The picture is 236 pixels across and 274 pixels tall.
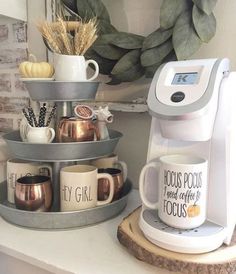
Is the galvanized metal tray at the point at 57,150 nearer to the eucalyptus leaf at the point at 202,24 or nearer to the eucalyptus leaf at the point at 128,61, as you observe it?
the eucalyptus leaf at the point at 128,61

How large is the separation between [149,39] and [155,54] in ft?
0.15

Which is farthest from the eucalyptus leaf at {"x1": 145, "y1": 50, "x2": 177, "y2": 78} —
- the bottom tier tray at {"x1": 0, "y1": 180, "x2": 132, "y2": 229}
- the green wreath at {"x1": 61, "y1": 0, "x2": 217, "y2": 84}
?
the bottom tier tray at {"x1": 0, "y1": 180, "x2": 132, "y2": 229}

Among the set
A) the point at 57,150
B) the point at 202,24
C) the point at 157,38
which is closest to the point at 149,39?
the point at 157,38

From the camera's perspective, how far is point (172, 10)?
0.74 meters

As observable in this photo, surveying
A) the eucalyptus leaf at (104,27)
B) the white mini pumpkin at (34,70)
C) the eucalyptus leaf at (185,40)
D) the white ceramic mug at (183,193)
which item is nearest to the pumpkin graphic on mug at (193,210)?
the white ceramic mug at (183,193)

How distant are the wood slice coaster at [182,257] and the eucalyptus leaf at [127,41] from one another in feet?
1.60

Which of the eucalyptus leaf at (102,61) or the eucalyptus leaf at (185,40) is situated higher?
the eucalyptus leaf at (185,40)

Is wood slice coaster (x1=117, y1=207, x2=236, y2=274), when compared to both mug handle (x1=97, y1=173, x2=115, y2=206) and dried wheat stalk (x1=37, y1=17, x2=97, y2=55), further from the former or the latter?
dried wheat stalk (x1=37, y1=17, x2=97, y2=55)

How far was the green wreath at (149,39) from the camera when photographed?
72 cm

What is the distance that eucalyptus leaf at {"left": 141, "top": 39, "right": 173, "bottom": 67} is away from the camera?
776mm

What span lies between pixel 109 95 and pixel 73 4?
28cm

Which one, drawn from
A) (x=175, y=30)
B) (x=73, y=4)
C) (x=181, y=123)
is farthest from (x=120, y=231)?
(x=73, y=4)

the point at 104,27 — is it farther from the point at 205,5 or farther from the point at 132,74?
the point at 205,5

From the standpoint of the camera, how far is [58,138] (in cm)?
74
